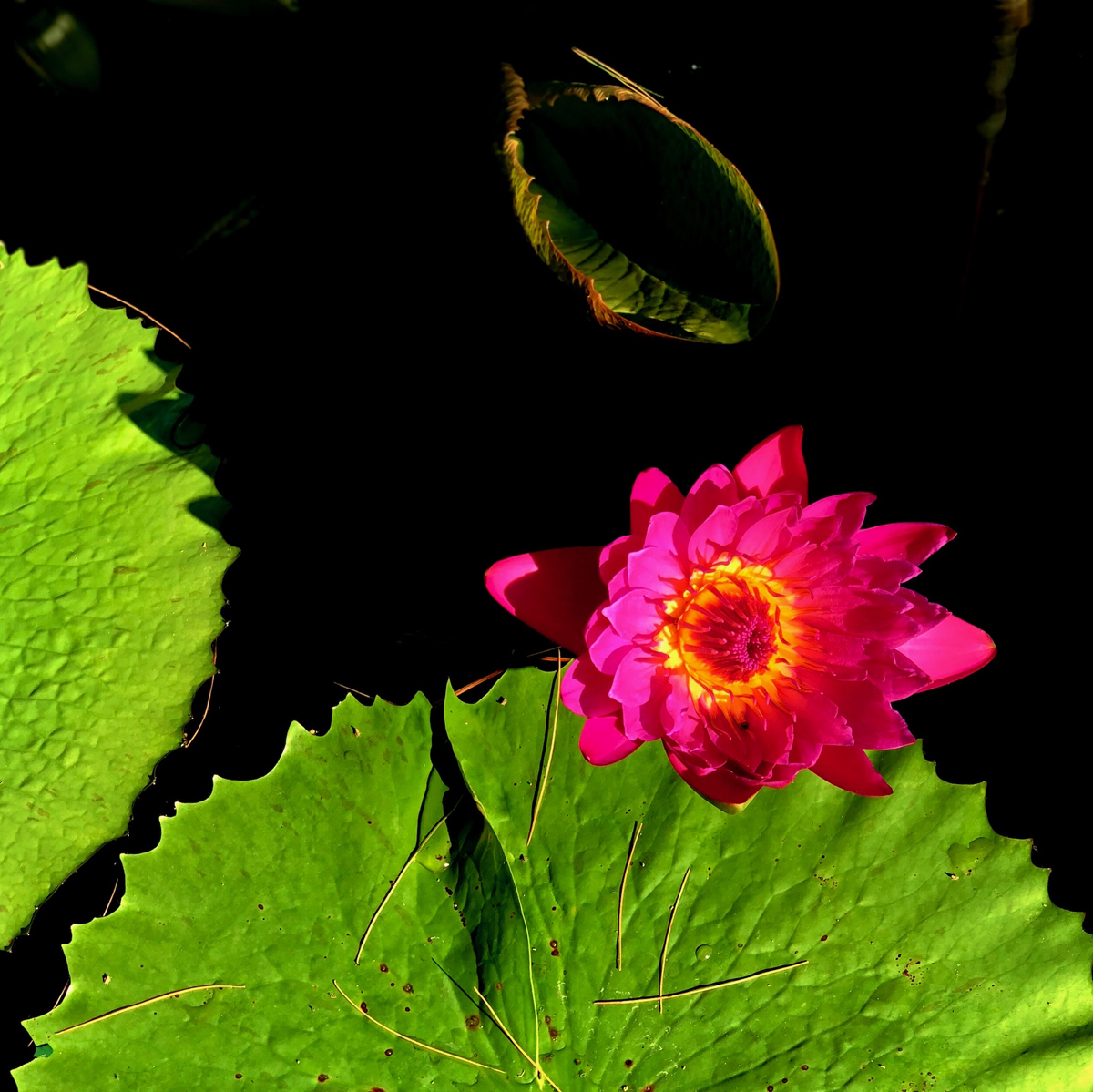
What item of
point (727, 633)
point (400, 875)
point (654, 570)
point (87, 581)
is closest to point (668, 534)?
point (654, 570)

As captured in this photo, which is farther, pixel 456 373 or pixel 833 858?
pixel 456 373

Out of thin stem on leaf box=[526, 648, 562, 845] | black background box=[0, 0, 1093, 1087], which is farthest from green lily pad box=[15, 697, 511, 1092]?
black background box=[0, 0, 1093, 1087]

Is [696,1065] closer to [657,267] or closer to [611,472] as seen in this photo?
[611,472]

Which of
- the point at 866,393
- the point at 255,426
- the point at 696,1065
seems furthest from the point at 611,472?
the point at 696,1065

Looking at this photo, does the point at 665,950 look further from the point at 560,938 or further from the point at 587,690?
the point at 587,690

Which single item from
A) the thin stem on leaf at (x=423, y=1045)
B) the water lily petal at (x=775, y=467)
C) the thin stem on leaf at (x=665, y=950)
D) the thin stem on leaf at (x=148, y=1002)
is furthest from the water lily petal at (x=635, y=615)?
the thin stem on leaf at (x=148, y=1002)

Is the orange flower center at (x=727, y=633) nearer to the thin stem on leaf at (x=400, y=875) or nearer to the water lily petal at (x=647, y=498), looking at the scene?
the water lily petal at (x=647, y=498)
